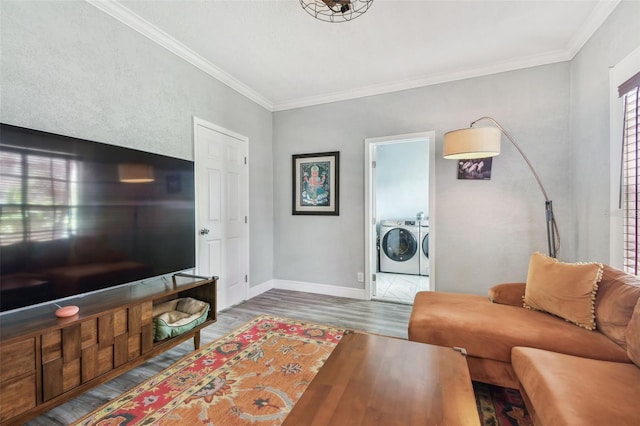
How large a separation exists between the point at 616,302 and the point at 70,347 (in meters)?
2.96

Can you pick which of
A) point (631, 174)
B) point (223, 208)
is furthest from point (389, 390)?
point (223, 208)

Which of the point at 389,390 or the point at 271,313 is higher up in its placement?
the point at 389,390

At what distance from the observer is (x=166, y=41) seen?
7.89 feet

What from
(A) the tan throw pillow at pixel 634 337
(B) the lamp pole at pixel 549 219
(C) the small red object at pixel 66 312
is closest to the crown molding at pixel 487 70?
(B) the lamp pole at pixel 549 219

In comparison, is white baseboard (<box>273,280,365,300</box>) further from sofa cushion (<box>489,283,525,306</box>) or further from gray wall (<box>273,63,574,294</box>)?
sofa cushion (<box>489,283,525,306</box>)

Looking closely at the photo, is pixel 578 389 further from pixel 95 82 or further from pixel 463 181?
pixel 95 82

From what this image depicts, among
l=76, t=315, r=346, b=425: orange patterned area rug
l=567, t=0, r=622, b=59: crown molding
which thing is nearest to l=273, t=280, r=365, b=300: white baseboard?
l=76, t=315, r=346, b=425: orange patterned area rug

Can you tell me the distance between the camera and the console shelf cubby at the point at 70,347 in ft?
4.11

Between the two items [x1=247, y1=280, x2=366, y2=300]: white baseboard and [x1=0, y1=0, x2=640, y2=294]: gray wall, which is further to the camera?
[x1=247, y1=280, x2=366, y2=300]: white baseboard

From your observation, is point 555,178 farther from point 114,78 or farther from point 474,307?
point 114,78

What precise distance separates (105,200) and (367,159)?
270 centimetres

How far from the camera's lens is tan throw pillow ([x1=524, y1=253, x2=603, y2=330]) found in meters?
1.62

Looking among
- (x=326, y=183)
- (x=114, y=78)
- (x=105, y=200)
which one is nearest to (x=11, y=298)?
(x=105, y=200)

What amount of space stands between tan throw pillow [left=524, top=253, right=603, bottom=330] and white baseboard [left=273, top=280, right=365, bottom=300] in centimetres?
196
